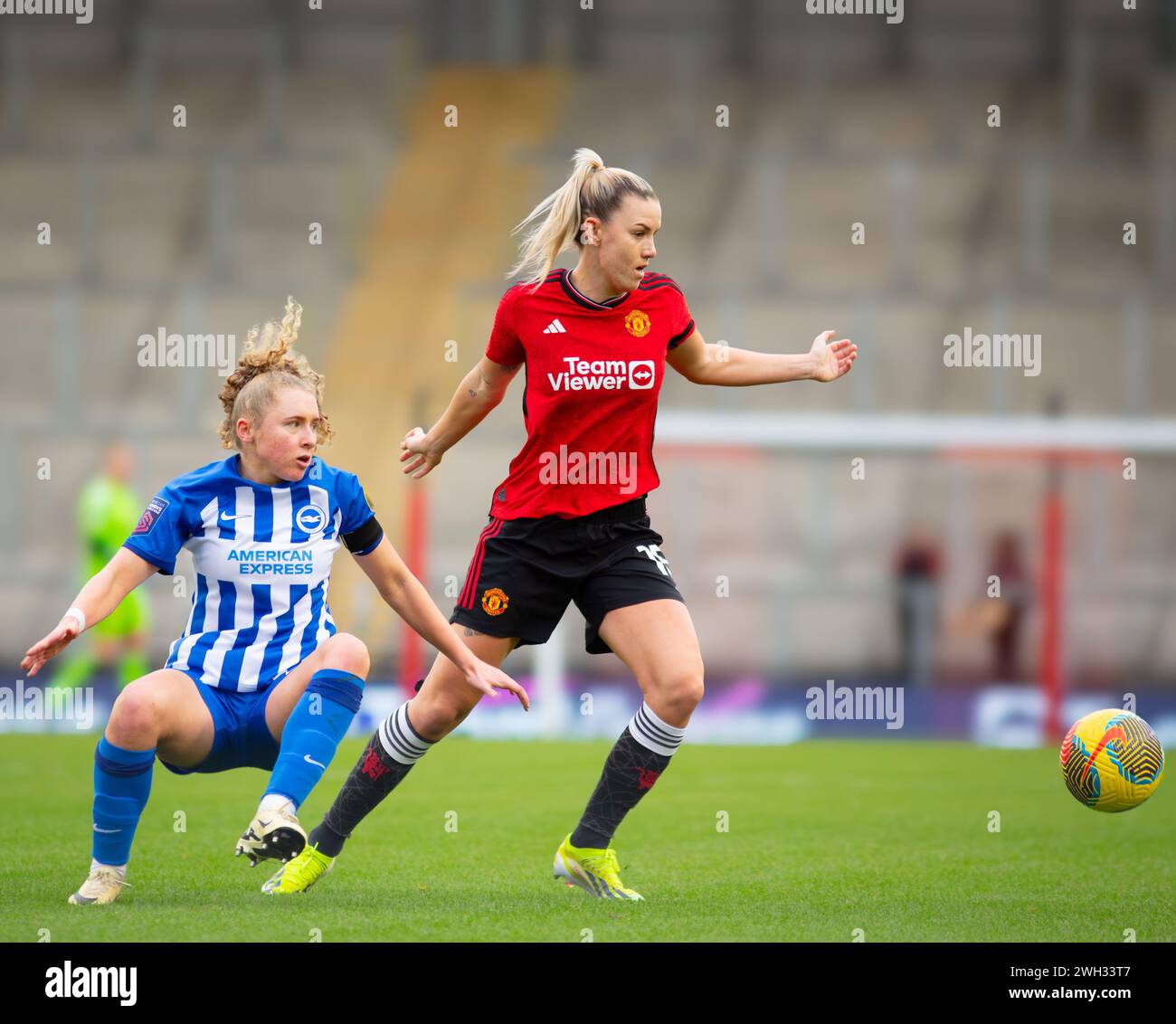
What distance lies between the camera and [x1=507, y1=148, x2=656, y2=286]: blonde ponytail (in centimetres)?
501

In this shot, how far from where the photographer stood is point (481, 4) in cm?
2209

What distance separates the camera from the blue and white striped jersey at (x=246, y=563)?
4656 millimetres

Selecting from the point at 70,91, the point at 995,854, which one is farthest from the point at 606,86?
the point at 995,854

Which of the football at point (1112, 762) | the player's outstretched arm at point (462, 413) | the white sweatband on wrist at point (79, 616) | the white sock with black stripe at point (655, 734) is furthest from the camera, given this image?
the football at point (1112, 762)

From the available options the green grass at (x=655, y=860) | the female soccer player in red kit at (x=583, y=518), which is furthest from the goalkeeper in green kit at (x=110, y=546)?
the female soccer player in red kit at (x=583, y=518)

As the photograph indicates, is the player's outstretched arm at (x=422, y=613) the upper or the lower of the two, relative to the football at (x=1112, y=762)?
upper

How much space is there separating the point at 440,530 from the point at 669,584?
12.6 metres

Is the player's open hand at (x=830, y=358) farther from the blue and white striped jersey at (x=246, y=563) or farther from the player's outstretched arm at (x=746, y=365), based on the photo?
the blue and white striped jersey at (x=246, y=563)

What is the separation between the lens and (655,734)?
16.2 feet

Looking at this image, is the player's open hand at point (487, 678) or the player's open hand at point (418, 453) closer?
the player's open hand at point (487, 678)

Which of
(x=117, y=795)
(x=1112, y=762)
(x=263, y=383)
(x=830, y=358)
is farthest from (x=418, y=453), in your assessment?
(x=1112, y=762)

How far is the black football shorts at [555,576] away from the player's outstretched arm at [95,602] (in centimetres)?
100

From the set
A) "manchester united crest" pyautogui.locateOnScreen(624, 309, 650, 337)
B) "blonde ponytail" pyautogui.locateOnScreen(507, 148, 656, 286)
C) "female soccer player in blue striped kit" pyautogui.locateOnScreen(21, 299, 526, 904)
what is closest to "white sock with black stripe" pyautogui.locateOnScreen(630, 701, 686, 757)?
"female soccer player in blue striped kit" pyautogui.locateOnScreen(21, 299, 526, 904)

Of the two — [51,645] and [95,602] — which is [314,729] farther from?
[51,645]
